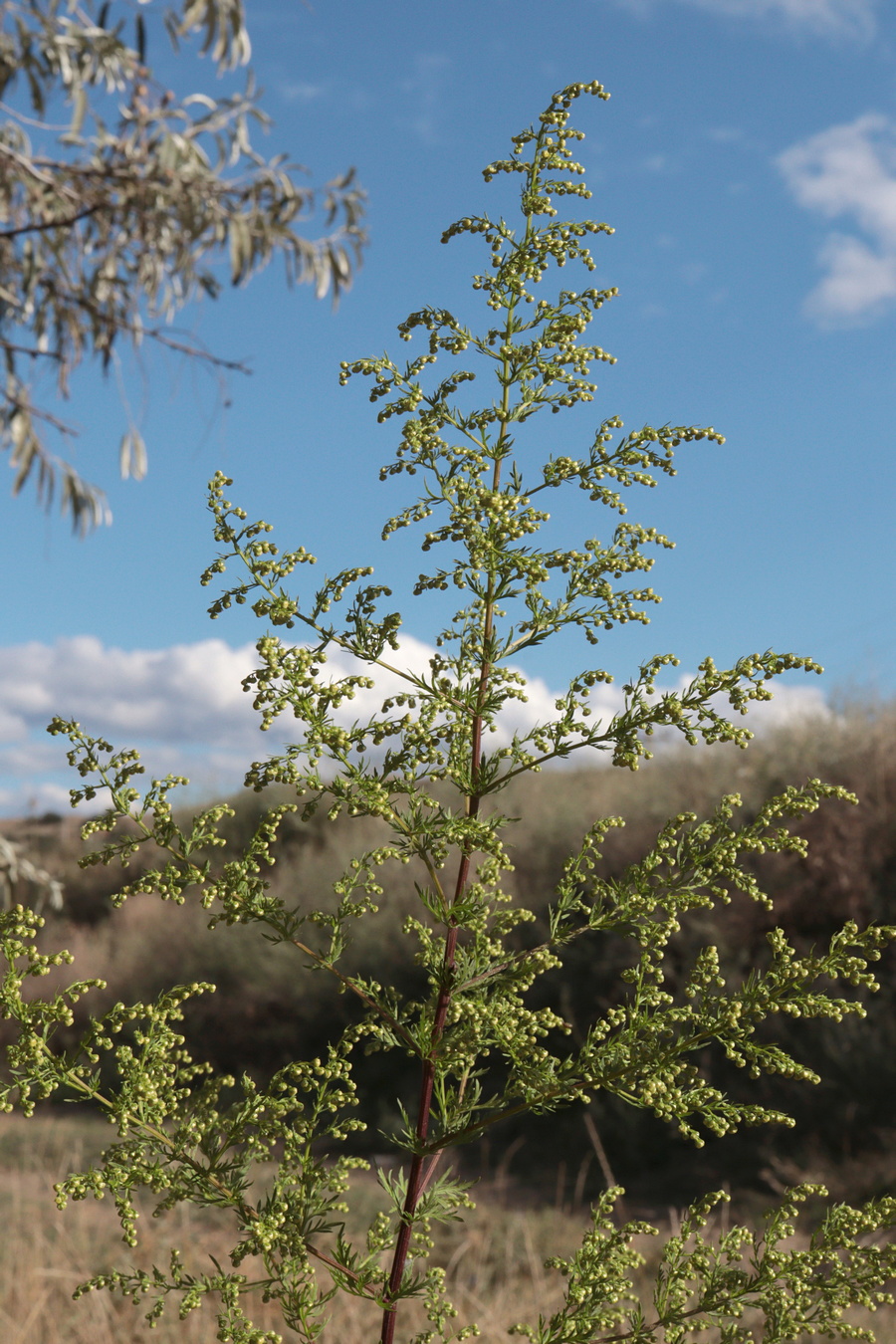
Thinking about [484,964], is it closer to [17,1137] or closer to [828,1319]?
[828,1319]

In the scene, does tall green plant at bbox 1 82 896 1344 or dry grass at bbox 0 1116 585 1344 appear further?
dry grass at bbox 0 1116 585 1344

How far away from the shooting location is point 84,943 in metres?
14.1

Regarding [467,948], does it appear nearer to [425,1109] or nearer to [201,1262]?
[425,1109]

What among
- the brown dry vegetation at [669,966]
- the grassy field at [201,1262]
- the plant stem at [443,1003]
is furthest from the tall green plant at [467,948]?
the brown dry vegetation at [669,966]

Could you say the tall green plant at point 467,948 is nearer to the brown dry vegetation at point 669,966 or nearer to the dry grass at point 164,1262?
the dry grass at point 164,1262

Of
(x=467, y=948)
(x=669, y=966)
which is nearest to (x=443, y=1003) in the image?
(x=467, y=948)

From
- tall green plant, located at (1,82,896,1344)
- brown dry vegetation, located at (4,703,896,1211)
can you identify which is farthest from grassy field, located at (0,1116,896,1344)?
tall green plant, located at (1,82,896,1344)

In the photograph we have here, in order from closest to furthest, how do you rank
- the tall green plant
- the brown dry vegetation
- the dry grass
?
the tall green plant → the dry grass → the brown dry vegetation

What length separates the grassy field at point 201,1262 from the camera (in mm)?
→ 4676

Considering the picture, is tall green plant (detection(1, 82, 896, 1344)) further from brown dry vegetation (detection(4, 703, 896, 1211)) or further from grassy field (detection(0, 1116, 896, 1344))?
brown dry vegetation (detection(4, 703, 896, 1211))

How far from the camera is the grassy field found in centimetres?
468

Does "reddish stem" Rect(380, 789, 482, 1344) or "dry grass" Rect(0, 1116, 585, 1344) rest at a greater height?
"reddish stem" Rect(380, 789, 482, 1344)

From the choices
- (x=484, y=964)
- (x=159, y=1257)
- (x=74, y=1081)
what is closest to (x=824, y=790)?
(x=484, y=964)

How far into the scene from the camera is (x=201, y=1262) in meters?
5.69
